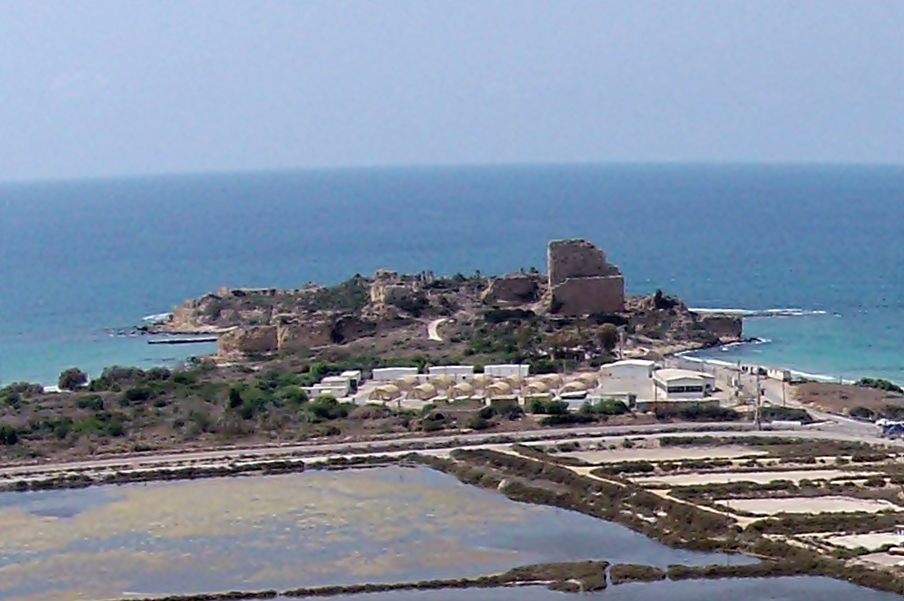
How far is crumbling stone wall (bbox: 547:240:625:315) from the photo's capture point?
83750 millimetres

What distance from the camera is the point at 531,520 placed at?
43281 millimetres

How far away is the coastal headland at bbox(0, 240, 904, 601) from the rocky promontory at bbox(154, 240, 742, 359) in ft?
0.72

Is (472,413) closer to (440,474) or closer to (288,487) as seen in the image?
(440,474)

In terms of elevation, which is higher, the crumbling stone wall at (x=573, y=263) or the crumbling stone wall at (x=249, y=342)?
the crumbling stone wall at (x=573, y=263)

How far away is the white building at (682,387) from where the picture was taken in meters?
59.6

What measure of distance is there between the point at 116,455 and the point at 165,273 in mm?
93557

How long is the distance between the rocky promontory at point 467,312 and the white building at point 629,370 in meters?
8.10

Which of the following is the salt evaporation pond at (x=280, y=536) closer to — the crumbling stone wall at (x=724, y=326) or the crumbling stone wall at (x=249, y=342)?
the crumbling stone wall at (x=249, y=342)

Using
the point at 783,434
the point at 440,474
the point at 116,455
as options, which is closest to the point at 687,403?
the point at 783,434

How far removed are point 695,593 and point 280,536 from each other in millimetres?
14184

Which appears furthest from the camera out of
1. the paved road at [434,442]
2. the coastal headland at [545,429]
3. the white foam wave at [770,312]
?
the white foam wave at [770,312]

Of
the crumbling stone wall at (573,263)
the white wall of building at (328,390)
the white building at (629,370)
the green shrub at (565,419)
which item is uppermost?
the crumbling stone wall at (573,263)

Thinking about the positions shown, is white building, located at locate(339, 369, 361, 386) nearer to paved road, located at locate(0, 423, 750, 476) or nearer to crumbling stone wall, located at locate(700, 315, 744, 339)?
paved road, located at locate(0, 423, 750, 476)

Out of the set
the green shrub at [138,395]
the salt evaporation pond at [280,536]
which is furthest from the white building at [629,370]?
the green shrub at [138,395]
